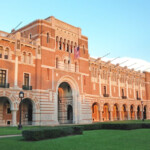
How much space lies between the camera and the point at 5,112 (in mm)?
37344

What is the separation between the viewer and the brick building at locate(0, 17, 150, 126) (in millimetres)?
35719

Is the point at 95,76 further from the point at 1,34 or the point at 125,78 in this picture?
the point at 1,34

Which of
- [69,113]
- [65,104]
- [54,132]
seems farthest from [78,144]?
[69,113]

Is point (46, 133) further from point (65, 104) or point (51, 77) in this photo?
point (65, 104)

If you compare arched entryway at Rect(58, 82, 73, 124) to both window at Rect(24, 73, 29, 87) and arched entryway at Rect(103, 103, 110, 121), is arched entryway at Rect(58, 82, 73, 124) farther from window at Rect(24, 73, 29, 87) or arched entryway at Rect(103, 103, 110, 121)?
arched entryway at Rect(103, 103, 110, 121)

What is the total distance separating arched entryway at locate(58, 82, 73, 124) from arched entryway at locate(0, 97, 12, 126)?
13.3m

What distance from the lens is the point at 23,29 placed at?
44781mm

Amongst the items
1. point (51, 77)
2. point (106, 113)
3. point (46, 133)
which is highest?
point (51, 77)

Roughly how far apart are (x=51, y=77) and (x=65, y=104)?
9.57 metres

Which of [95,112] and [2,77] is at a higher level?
[2,77]

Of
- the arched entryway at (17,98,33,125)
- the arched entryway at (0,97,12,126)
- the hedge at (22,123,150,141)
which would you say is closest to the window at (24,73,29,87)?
the arched entryway at (17,98,33,125)

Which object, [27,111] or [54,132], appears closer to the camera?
[54,132]

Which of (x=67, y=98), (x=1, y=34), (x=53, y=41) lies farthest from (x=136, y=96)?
(x=1, y=34)

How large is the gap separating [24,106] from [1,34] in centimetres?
1338
